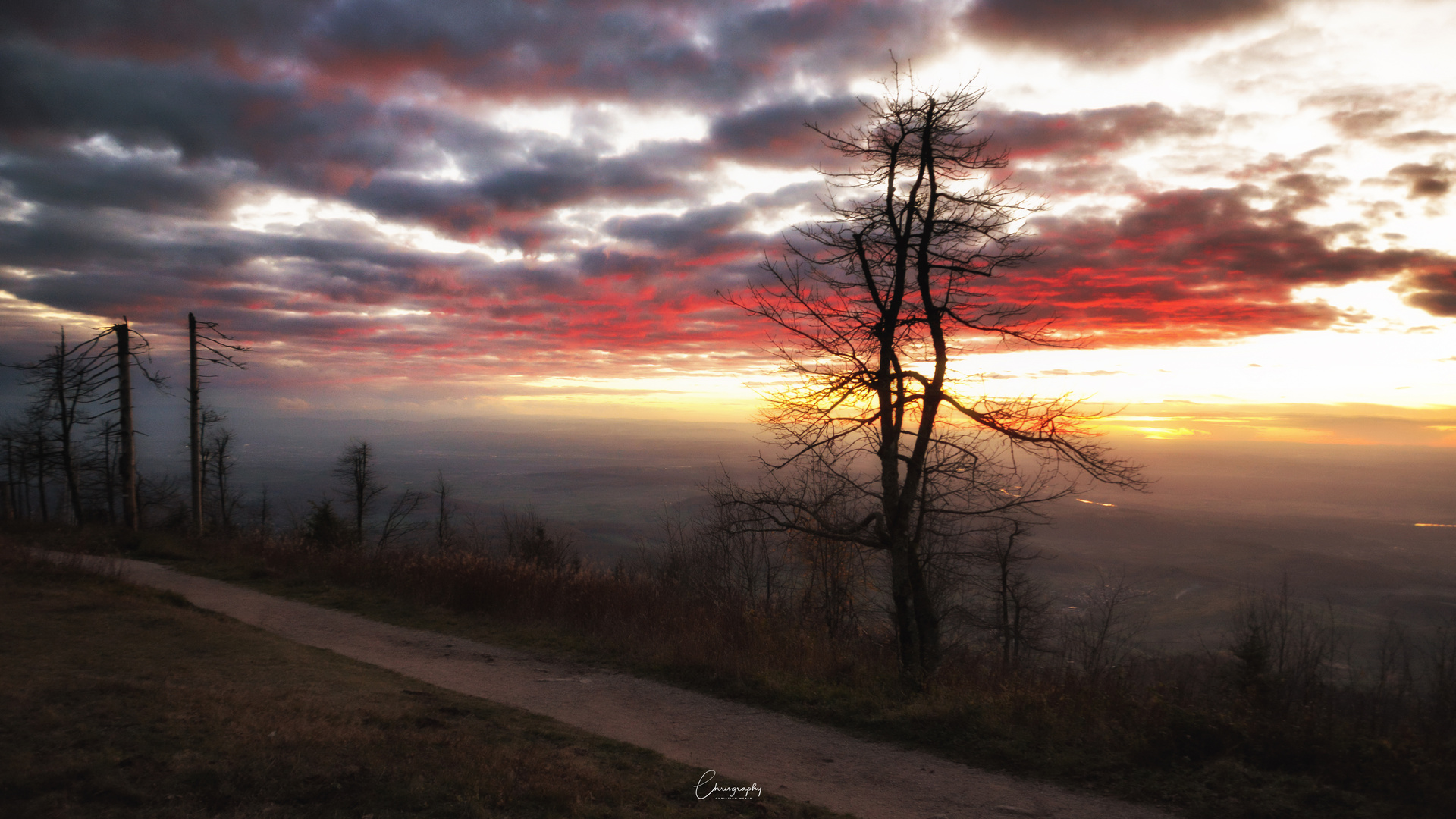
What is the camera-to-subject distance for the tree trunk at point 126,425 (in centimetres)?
2170

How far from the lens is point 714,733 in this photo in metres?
8.03

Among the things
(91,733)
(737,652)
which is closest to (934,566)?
(737,652)

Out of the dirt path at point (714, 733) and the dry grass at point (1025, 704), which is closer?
the dry grass at point (1025, 704)

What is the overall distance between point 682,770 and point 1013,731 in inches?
152

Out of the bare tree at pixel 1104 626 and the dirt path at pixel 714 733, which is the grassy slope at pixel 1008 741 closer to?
the dirt path at pixel 714 733

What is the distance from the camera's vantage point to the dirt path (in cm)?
625

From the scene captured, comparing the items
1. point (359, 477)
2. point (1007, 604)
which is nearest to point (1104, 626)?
point (1007, 604)

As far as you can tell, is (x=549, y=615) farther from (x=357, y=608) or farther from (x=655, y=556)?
(x=655, y=556)

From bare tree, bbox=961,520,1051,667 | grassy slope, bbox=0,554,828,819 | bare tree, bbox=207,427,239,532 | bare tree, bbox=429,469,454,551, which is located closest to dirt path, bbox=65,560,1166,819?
grassy slope, bbox=0,554,828,819

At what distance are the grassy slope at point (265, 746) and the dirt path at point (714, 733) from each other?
60 centimetres

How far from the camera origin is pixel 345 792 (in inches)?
203

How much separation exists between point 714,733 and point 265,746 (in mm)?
4609

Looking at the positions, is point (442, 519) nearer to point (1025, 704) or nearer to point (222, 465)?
point (222, 465)

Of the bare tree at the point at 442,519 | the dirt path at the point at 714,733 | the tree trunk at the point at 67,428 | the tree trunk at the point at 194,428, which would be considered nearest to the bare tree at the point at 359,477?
the bare tree at the point at 442,519
